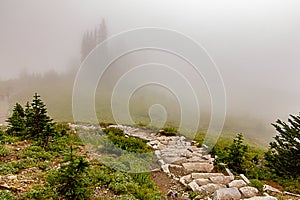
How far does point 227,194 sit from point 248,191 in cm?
115

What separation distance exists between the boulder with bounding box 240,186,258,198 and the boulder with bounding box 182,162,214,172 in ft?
8.43

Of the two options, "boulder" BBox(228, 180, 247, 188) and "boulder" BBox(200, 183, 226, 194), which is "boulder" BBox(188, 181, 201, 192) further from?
"boulder" BBox(228, 180, 247, 188)

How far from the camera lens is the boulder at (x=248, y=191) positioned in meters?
9.91

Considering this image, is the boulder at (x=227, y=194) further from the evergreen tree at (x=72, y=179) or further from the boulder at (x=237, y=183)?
the evergreen tree at (x=72, y=179)

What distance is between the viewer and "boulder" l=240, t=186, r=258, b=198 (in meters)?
9.91

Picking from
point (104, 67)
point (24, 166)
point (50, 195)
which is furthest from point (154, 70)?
point (50, 195)

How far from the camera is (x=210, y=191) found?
9992 mm

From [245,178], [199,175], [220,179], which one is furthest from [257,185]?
[199,175]

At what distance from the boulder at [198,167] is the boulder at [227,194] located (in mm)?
2859

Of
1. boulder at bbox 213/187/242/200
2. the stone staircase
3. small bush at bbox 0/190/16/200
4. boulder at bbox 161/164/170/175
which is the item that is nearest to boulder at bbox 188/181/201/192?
the stone staircase

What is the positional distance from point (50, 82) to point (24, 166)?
72.3m

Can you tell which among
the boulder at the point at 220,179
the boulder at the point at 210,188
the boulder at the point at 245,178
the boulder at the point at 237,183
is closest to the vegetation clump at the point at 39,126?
the boulder at the point at 210,188

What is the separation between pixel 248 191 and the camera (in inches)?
396

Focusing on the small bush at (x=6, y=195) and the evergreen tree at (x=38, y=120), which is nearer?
the small bush at (x=6, y=195)
